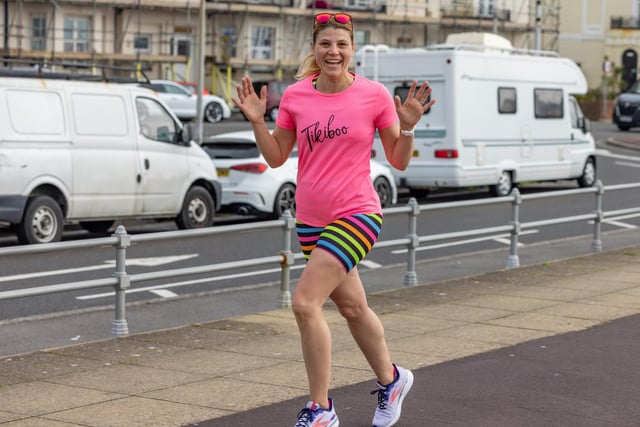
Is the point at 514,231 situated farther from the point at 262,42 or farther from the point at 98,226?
the point at 262,42

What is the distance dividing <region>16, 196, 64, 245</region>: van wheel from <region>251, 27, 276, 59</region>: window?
46.8m

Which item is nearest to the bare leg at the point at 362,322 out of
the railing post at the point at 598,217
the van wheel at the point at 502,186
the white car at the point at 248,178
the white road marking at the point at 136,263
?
the white road marking at the point at 136,263

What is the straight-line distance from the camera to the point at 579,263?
14602mm

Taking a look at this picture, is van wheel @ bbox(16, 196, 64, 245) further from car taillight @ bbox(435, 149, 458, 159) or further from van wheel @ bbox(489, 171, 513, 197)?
van wheel @ bbox(489, 171, 513, 197)

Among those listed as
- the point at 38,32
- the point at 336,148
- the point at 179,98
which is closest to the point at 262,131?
the point at 336,148

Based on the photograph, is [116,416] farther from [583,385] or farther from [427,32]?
[427,32]

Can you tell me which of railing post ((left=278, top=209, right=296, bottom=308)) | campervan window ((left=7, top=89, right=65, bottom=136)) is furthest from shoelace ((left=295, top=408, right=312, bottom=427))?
campervan window ((left=7, top=89, right=65, bottom=136))

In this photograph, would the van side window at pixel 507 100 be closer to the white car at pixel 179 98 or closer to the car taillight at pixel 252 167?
the car taillight at pixel 252 167

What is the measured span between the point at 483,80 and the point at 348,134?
2024cm

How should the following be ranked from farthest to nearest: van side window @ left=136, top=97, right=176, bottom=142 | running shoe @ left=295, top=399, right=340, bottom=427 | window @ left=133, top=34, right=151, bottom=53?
1. window @ left=133, top=34, right=151, bottom=53
2. van side window @ left=136, top=97, right=176, bottom=142
3. running shoe @ left=295, top=399, right=340, bottom=427

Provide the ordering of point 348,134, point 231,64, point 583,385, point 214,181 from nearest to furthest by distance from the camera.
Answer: point 348,134 < point 583,385 < point 214,181 < point 231,64

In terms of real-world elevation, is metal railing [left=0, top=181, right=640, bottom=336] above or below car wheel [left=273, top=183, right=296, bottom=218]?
above

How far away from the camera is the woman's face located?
6.22 metres

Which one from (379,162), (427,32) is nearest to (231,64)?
(427,32)
